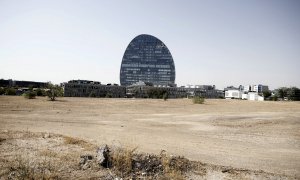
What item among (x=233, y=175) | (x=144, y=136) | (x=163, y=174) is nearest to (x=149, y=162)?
(x=163, y=174)

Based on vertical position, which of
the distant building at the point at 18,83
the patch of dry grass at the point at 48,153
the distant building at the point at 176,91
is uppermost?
the distant building at the point at 18,83

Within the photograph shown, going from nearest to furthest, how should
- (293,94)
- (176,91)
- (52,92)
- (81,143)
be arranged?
(81,143)
(52,92)
(293,94)
(176,91)

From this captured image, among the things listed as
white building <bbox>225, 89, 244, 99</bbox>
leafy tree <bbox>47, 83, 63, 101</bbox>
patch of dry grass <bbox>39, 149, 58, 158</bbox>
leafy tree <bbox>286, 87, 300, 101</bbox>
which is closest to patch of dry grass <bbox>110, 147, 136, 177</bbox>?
patch of dry grass <bbox>39, 149, 58, 158</bbox>

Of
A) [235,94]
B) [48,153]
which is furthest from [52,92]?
[235,94]

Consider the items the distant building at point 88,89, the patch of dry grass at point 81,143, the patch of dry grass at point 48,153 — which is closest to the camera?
the patch of dry grass at point 48,153

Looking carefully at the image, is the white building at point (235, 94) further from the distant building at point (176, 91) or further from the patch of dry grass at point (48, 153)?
the patch of dry grass at point (48, 153)

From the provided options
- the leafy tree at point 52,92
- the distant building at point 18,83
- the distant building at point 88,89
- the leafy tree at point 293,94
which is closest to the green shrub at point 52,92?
the leafy tree at point 52,92

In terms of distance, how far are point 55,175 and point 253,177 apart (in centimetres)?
774

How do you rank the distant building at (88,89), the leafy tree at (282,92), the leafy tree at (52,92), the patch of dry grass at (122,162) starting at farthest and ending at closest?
the distant building at (88,89), the leafy tree at (282,92), the leafy tree at (52,92), the patch of dry grass at (122,162)

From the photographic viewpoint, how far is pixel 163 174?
10492 mm

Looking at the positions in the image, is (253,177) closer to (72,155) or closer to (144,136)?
(72,155)

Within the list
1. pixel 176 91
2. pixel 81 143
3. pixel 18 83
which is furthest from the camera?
pixel 18 83

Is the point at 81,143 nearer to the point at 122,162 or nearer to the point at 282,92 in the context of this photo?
the point at 122,162

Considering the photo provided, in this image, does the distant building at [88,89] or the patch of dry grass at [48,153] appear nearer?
the patch of dry grass at [48,153]
